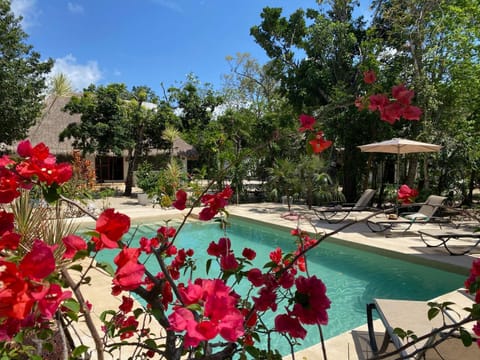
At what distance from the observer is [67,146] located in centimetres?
2105

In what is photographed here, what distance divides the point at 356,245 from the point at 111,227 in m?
7.07

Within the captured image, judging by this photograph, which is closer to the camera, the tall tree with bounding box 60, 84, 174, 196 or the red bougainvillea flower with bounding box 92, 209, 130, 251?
the red bougainvillea flower with bounding box 92, 209, 130, 251

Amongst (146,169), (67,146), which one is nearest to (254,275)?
(146,169)

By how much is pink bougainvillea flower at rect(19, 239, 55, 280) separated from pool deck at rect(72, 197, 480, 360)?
3.07 ft

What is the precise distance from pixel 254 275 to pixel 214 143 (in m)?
16.0

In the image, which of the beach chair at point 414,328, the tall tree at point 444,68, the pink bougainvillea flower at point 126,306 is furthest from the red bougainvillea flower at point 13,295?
the tall tree at point 444,68

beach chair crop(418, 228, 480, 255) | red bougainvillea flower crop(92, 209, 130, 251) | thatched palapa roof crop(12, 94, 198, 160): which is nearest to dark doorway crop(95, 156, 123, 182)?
thatched palapa roof crop(12, 94, 198, 160)

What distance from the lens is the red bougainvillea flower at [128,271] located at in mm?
810

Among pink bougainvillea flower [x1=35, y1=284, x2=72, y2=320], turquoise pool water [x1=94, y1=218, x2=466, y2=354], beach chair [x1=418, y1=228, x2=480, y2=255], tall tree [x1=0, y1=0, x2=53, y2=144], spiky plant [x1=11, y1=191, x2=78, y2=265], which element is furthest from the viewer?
tall tree [x1=0, y1=0, x2=53, y2=144]

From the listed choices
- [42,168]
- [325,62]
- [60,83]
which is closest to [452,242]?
[42,168]

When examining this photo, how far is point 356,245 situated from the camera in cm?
715

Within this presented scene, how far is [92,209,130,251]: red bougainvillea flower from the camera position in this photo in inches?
31.8

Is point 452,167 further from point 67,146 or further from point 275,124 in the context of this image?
point 67,146

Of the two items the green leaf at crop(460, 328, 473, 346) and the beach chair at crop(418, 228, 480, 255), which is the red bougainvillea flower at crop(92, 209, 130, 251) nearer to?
the green leaf at crop(460, 328, 473, 346)
